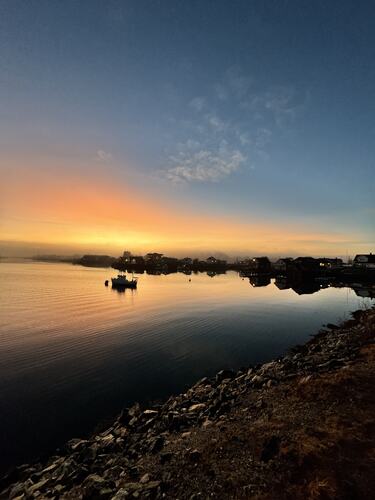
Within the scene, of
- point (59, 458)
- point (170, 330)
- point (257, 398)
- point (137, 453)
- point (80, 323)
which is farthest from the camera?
point (80, 323)

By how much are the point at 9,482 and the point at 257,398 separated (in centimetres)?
1131

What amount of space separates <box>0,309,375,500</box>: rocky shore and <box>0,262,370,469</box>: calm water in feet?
11.5

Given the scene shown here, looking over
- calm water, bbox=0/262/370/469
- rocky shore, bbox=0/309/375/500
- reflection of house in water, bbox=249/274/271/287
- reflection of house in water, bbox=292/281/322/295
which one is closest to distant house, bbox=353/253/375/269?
reflection of house in water, bbox=249/274/271/287

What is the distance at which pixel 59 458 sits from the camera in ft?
40.1

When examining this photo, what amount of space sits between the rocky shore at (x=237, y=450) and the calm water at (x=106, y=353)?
350 centimetres

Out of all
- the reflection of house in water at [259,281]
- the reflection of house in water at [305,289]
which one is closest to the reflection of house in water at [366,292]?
the reflection of house in water at [305,289]

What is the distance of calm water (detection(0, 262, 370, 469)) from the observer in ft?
54.0

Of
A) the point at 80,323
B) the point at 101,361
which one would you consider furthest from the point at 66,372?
the point at 80,323

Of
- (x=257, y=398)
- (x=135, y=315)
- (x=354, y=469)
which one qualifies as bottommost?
(x=135, y=315)

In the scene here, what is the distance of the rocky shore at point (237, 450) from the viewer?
7.70 m

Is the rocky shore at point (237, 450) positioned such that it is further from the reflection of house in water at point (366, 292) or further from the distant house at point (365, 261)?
the distant house at point (365, 261)

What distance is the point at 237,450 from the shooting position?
30.7 feet

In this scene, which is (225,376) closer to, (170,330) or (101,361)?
(101,361)

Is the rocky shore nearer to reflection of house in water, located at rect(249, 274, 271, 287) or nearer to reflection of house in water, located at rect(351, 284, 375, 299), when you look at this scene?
reflection of house in water, located at rect(351, 284, 375, 299)
